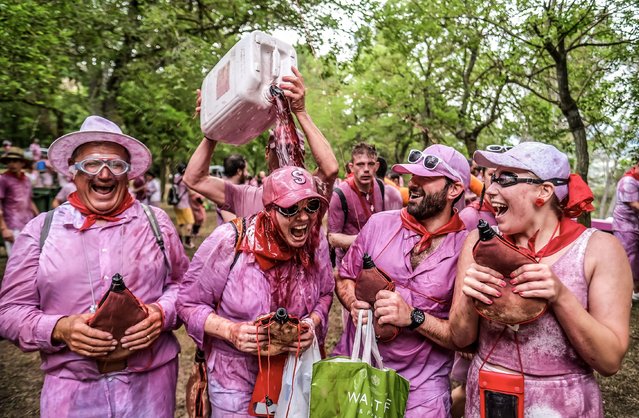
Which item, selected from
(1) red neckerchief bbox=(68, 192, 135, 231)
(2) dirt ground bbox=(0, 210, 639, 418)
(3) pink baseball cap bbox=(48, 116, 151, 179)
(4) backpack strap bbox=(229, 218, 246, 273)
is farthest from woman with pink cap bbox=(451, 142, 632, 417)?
(2) dirt ground bbox=(0, 210, 639, 418)

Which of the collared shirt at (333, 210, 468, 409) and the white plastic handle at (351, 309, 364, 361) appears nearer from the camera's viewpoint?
the white plastic handle at (351, 309, 364, 361)

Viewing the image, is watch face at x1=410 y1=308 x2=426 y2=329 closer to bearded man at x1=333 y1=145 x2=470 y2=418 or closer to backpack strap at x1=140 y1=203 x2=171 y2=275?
bearded man at x1=333 y1=145 x2=470 y2=418

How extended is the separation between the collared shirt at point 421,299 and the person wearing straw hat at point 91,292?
3.77ft

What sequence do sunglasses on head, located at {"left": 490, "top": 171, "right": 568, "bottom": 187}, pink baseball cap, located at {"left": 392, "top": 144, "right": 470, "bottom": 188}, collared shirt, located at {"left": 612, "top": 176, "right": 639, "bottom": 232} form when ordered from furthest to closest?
collared shirt, located at {"left": 612, "top": 176, "right": 639, "bottom": 232}, pink baseball cap, located at {"left": 392, "top": 144, "right": 470, "bottom": 188}, sunglasses on head, located at {"left": 490, "top": 171, "right": 568, "bottom": 187}

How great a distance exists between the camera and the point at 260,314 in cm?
232

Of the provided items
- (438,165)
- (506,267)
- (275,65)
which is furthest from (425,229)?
(275,65)

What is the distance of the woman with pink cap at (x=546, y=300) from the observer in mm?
1863

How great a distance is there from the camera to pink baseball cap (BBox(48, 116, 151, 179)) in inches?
97.4

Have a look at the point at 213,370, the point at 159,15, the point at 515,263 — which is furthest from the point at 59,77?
the point at 515,263

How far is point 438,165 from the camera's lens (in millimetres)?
2770

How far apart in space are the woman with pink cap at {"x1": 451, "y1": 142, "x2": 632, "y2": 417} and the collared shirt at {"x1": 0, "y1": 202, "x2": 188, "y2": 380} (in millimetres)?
1617

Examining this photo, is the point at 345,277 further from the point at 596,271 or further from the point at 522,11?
the point at 522,11

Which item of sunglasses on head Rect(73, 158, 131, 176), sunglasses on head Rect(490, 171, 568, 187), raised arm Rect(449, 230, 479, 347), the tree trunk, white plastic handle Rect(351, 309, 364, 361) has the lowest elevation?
white plastic handle Rect(351, 309, 364, 361)

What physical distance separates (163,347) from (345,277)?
3.76 ft
